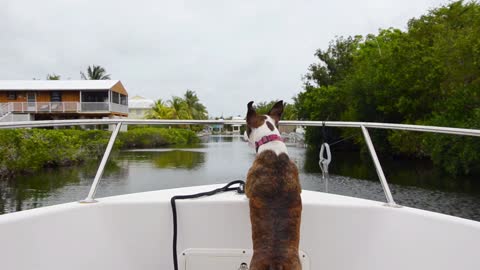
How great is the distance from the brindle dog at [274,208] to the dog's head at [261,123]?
0.03 meters

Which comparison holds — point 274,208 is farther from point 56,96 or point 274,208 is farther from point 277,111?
point 56,96

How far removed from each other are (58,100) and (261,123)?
4013 cm

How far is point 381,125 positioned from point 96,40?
155 ft

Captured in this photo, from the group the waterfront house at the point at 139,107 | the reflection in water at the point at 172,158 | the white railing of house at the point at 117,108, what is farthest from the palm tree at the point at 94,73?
the reflection in water at the point at 172,158

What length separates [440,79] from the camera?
21.5 metres

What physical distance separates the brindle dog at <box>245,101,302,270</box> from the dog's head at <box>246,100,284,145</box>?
0.11ft

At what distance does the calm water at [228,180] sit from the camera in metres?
13.2

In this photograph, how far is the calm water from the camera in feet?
43.3

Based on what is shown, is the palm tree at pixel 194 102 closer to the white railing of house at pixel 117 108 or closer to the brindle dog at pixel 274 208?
the white railing of house at pixel 117 108

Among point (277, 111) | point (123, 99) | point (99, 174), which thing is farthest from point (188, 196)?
point (123, 99)

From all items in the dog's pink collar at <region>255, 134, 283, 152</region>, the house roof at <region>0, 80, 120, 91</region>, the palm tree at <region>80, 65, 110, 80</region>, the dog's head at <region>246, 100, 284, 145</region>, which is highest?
the palm tree at <region>80, 65, 110, 80</region>

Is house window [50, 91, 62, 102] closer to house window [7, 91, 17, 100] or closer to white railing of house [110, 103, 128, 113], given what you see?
house window [7, 91, 17, 100]

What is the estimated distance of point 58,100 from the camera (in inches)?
1457

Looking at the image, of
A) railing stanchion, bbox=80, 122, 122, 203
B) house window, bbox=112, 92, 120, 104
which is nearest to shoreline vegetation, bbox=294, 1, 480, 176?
railing stanchion, bbox=80, 122, 122, 203
